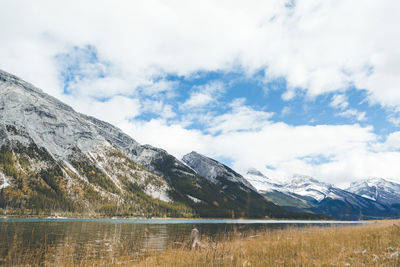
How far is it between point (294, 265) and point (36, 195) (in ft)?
776

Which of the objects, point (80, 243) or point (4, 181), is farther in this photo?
point (4, 181)

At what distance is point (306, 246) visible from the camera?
46.2ft

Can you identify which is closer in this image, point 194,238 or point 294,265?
point 294,265

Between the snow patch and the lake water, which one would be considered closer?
the lake water

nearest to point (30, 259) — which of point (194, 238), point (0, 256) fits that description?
point (0, 256)

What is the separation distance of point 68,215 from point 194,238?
19186 centimetres

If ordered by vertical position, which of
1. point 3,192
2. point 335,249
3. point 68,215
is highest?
point 335,249

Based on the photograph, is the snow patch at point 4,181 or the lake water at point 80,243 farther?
the snow patch at point 4,181

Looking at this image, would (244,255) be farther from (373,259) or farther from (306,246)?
(373,259)

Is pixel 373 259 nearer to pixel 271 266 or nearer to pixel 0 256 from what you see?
pixel 271 266

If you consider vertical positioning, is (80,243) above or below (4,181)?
below

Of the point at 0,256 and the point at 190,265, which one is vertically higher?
the point at 190,265

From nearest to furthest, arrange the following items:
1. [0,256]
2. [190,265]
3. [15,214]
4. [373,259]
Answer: [373,259] → [190,265] → [0,256] → [15,214]

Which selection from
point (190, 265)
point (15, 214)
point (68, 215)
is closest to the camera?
point (190, 265)
